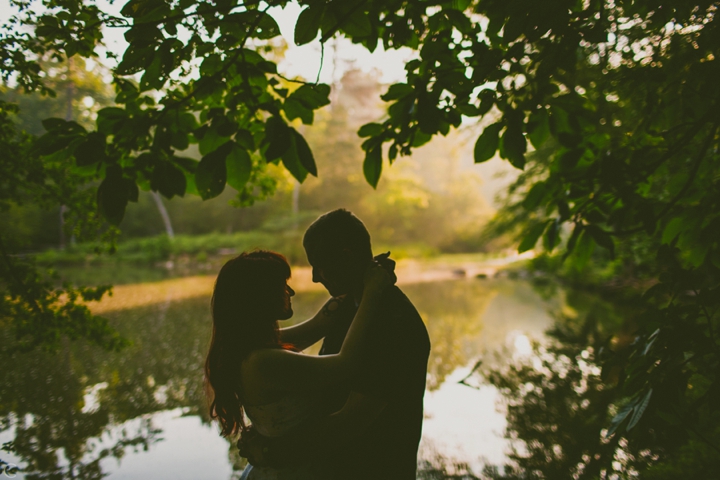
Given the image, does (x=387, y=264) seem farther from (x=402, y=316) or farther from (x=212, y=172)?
(x=212, y=172)

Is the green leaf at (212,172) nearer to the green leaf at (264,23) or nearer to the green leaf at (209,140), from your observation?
the green leaf at (209,140)

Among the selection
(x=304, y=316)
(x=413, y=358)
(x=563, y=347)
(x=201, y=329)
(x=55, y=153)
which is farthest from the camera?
(x=304, y=316)

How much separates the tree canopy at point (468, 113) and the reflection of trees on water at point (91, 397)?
7.60 ft

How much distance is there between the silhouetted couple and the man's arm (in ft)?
0.74

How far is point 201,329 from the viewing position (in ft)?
22.4

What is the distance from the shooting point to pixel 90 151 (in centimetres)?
89

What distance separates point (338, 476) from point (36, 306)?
2069mm

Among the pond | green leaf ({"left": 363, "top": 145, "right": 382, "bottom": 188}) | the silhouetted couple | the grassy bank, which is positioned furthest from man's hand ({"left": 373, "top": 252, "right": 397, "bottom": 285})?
the grassy bank

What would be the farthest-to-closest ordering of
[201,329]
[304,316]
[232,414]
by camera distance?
[304,316] → [201,329] → [232,414]

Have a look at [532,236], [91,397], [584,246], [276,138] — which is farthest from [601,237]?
[91,397]

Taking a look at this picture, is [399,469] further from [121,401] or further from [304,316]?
[304,316]

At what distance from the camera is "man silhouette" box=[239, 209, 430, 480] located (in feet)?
3.92

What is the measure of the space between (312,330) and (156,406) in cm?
314

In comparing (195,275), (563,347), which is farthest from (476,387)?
(195,275)
